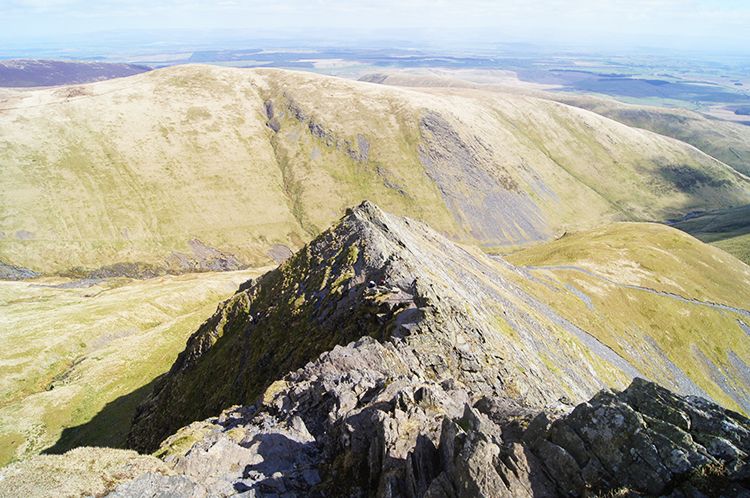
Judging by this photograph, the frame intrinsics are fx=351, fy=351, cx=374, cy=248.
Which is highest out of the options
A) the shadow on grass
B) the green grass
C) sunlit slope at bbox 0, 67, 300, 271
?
sunlit slope at bbox 0, 67, 300, 271

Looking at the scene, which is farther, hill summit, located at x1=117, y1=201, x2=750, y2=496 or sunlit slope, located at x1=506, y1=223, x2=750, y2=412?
sunlit slope, located at x1=506, y1=223, x2=750, y2=412

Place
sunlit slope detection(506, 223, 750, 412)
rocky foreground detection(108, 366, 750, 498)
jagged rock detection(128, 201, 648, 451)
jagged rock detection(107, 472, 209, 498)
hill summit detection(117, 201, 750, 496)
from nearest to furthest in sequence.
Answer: rocky foreground detection(108, 366, 750, 498)
jagged rock detection(107, 472, 209, 498)
hill summit detection(117, 201, 750, 496)
jagged rock detection(128, 201, 648, 451)
sunlit slope detection(506, 223, 750, 412)

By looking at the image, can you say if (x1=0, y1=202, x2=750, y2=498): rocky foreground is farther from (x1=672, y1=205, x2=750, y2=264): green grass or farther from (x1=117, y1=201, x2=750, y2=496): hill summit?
(x1=672, y1=205, x2=750, y2=264): green grass

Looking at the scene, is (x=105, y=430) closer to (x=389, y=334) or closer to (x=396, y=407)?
(x=389, y=334)

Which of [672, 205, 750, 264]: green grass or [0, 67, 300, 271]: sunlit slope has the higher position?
[0, 67, 300, 271]: sunlit slope

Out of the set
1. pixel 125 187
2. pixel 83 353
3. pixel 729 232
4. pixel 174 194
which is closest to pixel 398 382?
pixel 83 353

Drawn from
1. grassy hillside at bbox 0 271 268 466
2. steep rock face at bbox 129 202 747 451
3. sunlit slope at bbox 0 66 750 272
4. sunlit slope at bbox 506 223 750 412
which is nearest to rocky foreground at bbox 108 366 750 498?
steep rock face at bbox 129 202 747 451
